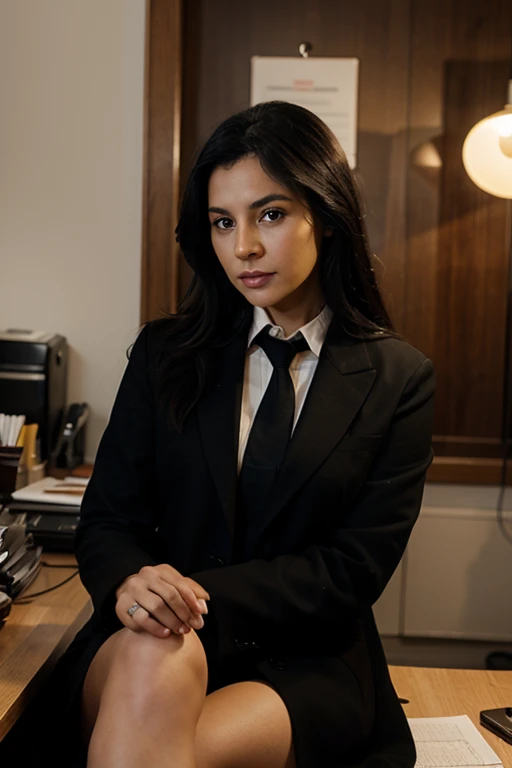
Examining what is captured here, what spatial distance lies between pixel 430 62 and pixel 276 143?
128 centimetres

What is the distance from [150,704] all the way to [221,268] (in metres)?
0.85

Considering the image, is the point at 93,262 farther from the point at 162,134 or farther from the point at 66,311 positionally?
the point at 162,134

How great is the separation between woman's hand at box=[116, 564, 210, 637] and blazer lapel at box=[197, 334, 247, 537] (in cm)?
21

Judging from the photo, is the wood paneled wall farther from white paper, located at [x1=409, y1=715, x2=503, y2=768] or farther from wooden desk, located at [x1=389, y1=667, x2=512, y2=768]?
white paper, located at [x1=409, y1=715, x2=503, y2=768]

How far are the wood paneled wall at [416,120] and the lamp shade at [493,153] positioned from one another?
0.32m

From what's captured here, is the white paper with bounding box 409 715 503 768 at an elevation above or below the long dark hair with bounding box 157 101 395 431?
below

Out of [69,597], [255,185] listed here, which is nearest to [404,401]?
[255,185]

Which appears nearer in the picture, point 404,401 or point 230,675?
point 230,675

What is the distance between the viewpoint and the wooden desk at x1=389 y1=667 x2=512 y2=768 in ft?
5.81

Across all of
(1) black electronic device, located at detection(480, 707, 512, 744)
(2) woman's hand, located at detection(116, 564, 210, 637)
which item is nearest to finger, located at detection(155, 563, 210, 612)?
(2) woman's hand, located at detection(116, 564, 210, 637)

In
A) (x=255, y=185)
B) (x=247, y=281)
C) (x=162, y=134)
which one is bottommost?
(x=247, y=281)

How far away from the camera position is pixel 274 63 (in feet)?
8.15

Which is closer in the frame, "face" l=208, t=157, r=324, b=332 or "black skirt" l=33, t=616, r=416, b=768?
"black skirt" l=33, t=616, r=416, b=768

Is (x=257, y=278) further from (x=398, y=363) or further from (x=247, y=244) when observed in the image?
(x=398, y=363)
